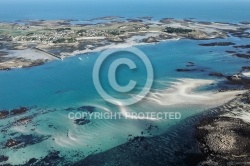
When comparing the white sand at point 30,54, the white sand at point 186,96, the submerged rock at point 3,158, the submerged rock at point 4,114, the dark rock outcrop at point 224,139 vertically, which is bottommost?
the submerged rock at point 3,158

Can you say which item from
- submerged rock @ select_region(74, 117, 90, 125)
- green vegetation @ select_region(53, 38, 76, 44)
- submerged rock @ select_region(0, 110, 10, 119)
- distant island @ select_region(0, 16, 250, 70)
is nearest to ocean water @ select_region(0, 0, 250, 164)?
submerged rock @ select_region(74, 117, 90, 125)

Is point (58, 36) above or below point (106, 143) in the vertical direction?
above

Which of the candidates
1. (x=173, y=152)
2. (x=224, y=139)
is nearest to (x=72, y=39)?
(x=173, y=152)

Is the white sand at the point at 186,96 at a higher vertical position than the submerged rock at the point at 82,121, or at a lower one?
higher

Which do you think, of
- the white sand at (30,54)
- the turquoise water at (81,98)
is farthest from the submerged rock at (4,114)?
the white sand at (30,54)

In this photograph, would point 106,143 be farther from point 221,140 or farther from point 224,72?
point 224,72

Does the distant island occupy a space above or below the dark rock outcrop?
above

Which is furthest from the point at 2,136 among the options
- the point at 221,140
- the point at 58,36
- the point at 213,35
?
the point at 213,35

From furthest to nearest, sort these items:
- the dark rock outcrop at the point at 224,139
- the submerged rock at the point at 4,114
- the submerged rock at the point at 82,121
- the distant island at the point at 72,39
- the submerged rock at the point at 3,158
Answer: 1. the distant island at the point at 72,39
2. the submerged rock at the point at 4,114
3. the submerged rock at the point at 82,121
4. the submerged rock at the point at 3,158
5. the dark rock outcrop at the point at 224,139

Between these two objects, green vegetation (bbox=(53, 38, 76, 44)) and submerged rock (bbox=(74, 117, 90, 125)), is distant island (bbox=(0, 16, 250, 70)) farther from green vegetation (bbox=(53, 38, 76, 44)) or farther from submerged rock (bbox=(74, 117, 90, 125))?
submerged rock (bbox=(74, 117, 90, 125))

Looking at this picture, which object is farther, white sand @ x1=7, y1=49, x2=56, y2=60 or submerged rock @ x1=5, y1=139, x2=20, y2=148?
white sand @ x1=7, y1=49, x2=56, y2=60

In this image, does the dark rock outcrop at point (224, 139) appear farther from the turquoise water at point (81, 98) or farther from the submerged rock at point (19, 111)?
the submerged rock at point (19, 111)
